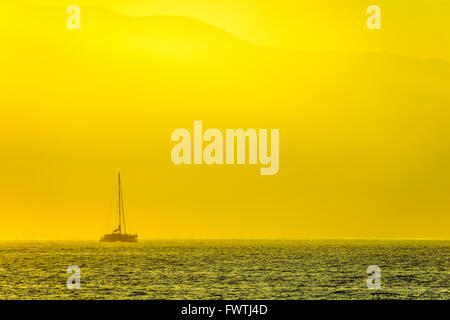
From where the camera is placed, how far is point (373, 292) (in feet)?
209

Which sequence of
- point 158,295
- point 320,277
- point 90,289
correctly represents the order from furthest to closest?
1. point 320,277
2. point 90,289
3. point 158,295

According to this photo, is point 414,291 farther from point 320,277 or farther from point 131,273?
point 131,273

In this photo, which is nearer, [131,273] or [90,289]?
[90,289]

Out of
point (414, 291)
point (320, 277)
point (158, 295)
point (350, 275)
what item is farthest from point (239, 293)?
point (350, 275)
